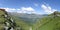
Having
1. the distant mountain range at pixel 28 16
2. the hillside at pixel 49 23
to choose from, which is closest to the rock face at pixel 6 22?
the distant mountain range at pixel 28 16

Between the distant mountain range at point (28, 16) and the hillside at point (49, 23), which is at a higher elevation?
the distant mountain range at point (28, 16)

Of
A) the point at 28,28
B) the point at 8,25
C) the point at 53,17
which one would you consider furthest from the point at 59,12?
the point at 8,25

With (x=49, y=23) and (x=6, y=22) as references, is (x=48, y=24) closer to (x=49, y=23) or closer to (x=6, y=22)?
(x=49, y=23)

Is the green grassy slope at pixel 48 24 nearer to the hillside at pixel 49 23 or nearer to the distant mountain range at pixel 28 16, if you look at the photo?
the hillside at pixel 49 23

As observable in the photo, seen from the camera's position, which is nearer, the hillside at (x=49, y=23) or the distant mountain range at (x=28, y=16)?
the hillside at (x=49, y=23)

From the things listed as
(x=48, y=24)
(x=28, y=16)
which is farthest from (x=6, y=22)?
(x=48, y=24)

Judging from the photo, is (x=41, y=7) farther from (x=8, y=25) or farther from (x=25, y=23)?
(x=8, y=25)

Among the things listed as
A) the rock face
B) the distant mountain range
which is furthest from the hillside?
the rock face
